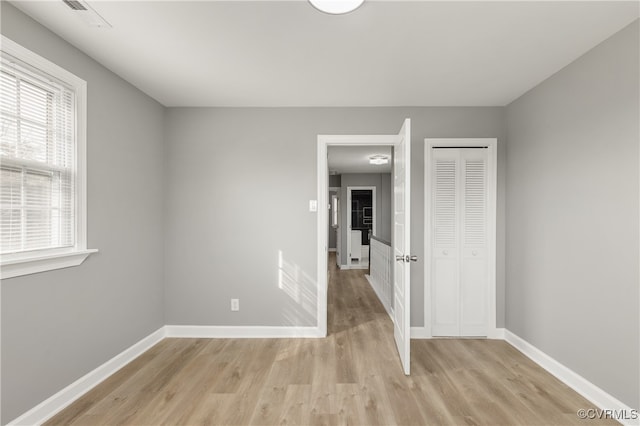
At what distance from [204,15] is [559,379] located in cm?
372

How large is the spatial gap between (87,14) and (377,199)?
23.8ft

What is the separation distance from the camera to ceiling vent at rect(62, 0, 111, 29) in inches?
68.6

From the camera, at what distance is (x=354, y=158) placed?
20.6ft

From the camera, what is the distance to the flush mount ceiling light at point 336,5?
1.66m

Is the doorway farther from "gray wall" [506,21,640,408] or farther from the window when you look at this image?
the window

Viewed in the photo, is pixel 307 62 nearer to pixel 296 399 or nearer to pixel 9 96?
pixel 9 96

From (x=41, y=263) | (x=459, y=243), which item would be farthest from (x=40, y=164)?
(x=459, y=243)

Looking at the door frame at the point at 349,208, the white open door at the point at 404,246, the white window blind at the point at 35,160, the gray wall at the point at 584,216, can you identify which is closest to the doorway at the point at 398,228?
the white open door at the point at 404,246

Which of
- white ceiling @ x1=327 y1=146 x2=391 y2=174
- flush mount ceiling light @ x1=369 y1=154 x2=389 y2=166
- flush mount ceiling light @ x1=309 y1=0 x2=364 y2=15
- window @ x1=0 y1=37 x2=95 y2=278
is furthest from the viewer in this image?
flush mount ceiling light @ x1=369 y1=154 x2=389 y2=166

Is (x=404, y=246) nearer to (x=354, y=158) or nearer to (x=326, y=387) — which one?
(x=326, y=387)

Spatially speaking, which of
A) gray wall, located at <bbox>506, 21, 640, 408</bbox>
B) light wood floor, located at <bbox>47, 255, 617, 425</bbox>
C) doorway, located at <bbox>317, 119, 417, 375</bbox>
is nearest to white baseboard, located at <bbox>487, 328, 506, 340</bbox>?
light wood floor, located at <bbox>47, 255, 617, 425</bbox>

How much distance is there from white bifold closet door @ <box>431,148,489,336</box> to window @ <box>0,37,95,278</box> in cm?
323

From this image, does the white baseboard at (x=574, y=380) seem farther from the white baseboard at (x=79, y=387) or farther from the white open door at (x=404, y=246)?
the white baseboard at (x=79, y=387)

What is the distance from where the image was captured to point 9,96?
5.89 ft
